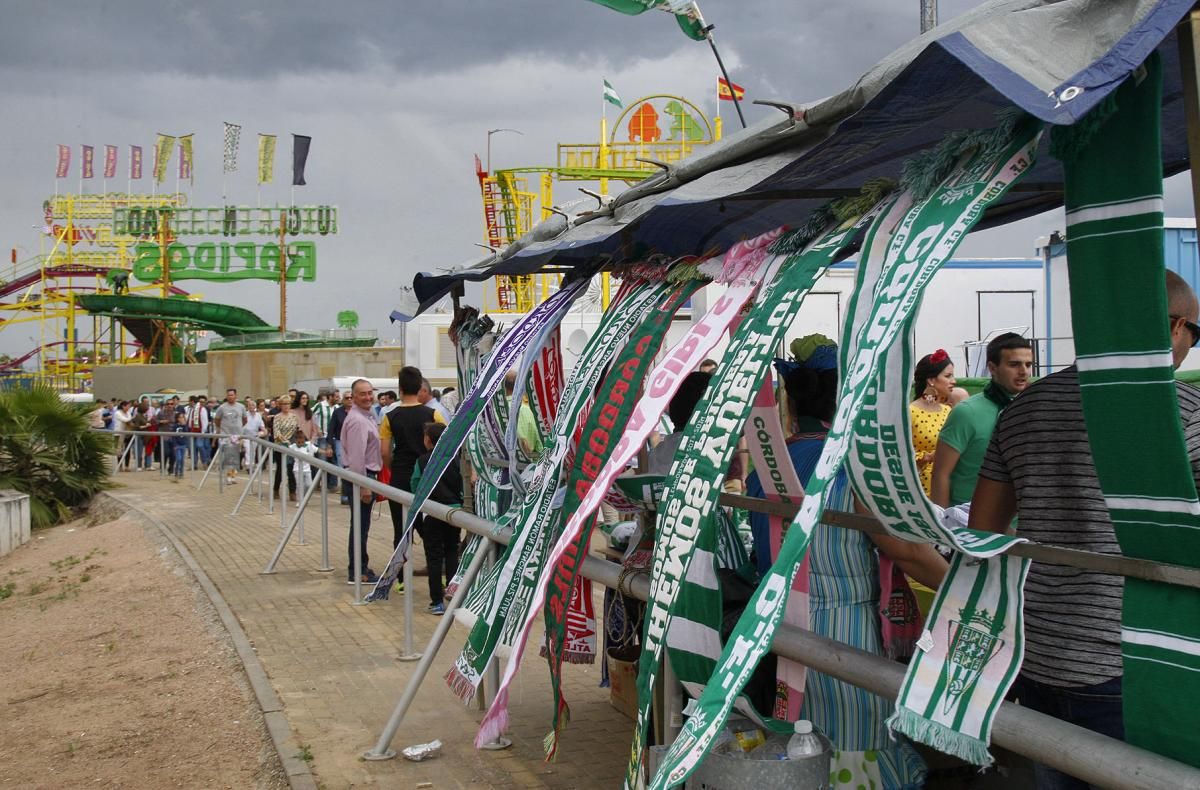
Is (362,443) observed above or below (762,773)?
above

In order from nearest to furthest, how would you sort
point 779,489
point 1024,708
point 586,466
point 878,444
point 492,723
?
point 1024,708, point 878,444, point 779,489, point 586,466, point 492,723

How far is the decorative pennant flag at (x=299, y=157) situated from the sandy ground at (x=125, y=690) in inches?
2240

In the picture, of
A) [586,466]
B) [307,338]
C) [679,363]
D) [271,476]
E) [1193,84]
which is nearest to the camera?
[1193,84]

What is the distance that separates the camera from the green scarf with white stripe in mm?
2166

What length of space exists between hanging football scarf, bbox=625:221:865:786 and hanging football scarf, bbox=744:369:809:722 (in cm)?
37

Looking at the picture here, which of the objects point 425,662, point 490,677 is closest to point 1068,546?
point 425,662

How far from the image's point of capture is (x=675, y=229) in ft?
16.5

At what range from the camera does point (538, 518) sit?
4.41 m

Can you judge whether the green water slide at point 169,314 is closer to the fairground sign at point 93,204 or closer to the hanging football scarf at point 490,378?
the fairground sign at point 93,204

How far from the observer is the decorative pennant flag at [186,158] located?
72.6 m

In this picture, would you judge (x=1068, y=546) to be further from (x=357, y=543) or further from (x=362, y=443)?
(x=362, y=443)

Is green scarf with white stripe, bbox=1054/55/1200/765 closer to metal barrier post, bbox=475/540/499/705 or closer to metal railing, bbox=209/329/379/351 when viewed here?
metal barrier post, bbox=475/540/499/705

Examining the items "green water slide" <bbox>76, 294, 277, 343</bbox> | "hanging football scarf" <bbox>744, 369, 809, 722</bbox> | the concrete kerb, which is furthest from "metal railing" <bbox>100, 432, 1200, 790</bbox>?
"green water slide" <bbox>76, 294, 277, 343</bbox>

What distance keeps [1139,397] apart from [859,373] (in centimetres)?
59
